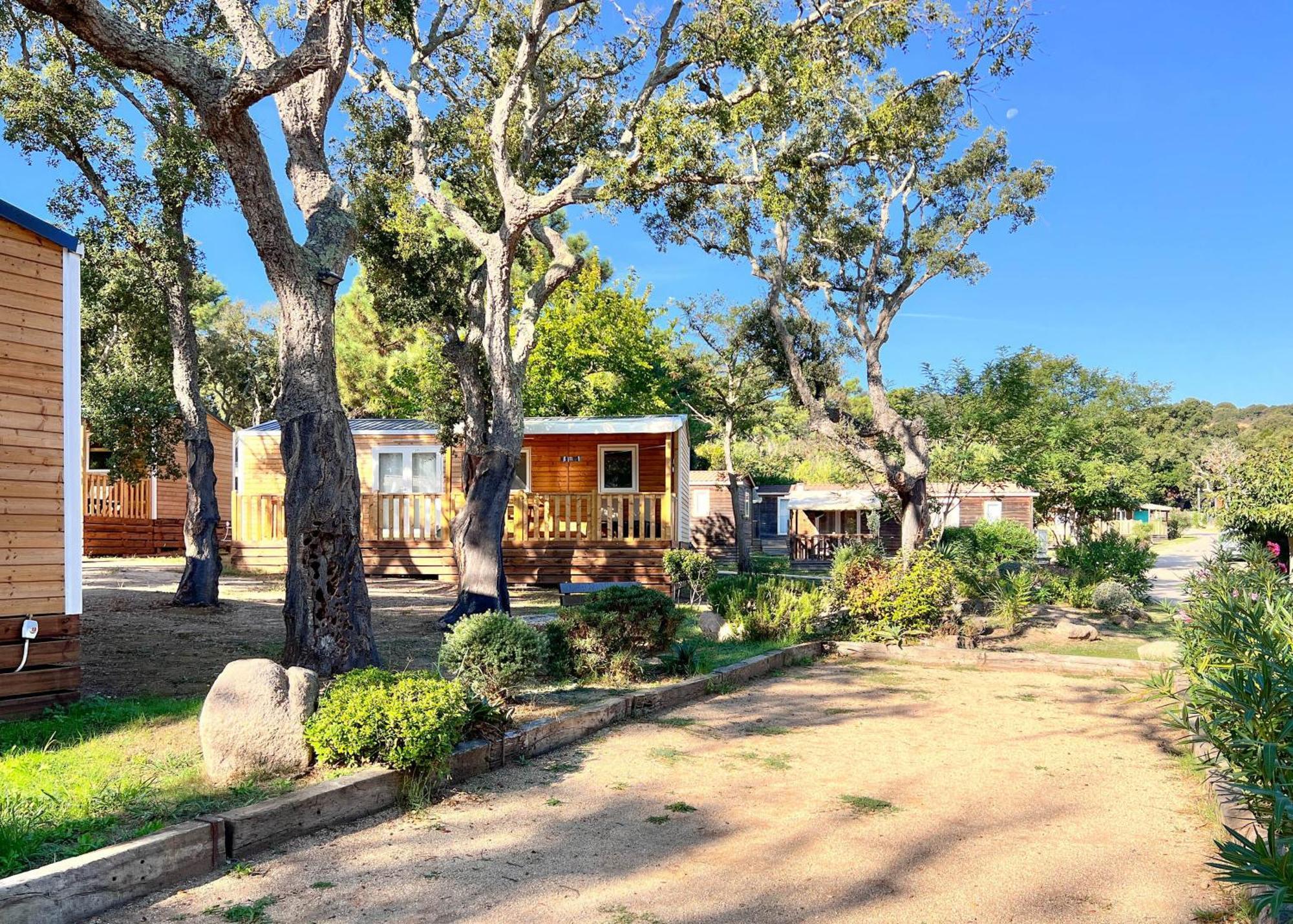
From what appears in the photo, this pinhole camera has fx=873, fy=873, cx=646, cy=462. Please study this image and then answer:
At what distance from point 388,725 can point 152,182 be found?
1176 centimetres

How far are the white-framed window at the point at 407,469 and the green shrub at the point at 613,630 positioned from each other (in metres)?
13.2

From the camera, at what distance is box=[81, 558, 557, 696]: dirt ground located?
8.33 m

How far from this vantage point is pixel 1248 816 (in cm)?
443

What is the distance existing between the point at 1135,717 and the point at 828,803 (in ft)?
14.7

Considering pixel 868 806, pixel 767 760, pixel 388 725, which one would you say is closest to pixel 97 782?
pixel 388 725

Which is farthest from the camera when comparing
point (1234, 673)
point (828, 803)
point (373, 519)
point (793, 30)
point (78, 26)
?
point (373, 519)

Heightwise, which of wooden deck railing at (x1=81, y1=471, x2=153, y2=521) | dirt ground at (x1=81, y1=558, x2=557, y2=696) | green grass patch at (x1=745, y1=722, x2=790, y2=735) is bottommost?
green grass patch at (x1=745, y1=722, x2=790, y2=735)

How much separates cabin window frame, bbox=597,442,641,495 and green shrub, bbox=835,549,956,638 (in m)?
9.04

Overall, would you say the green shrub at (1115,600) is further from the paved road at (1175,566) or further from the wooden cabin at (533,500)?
the wooden cabin at (533,500)

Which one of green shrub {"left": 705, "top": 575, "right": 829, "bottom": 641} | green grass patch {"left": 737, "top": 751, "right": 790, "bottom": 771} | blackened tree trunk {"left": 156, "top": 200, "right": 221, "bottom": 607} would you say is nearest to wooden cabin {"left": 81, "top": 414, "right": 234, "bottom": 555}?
blackened tree trunk {"left": 156, "top": 200, "right": 221, "bottom": 607}

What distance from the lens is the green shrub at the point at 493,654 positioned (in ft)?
23.0

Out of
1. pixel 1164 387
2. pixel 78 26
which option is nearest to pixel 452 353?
pixel 78 26

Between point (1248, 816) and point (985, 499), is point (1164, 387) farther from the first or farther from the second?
point (1248, 816)

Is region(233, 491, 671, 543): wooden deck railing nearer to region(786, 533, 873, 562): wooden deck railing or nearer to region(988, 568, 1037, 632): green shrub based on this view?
region(988, 568, 1037, 632): green shrub
